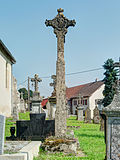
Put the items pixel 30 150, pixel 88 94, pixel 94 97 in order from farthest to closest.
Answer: pixel 88 94 < pixel 94 97 < pixel 30 150

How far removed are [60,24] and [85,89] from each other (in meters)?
48.4

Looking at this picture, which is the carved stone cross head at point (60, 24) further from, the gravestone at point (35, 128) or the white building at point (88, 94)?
the white building at point (88, 94)

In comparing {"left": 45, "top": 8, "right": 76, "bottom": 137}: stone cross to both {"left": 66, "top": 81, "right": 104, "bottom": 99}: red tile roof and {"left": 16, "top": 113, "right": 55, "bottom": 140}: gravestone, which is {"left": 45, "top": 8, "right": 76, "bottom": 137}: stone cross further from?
{"left": 66, "top": 81, "right": 104, "bottom": 99}: red tile roof

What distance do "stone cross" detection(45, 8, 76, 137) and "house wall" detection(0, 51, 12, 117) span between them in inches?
718

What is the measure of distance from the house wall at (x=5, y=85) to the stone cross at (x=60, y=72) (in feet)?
59.8

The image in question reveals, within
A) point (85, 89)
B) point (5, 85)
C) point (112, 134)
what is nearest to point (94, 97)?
point (85, 89)

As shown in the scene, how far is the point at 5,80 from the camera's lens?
29391 millimetres

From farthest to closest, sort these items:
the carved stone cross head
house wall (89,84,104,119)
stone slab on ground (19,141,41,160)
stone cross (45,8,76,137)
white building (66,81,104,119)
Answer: white building (66,81,104,119) < house wall (89,84,104,119) < the carved stone cross head < stone cross (45,8,76,137) < stone slab on ground (19,141,41,160)

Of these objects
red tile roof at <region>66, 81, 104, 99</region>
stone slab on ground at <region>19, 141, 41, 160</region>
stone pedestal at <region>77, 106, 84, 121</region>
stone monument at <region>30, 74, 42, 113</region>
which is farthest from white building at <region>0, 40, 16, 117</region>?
red tile roof at <region>66, 81, 104, 99</region>

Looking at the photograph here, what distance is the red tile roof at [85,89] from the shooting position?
176 feet

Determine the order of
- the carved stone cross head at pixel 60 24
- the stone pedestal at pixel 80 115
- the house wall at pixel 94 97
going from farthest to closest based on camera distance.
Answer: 1. the house wall at pixel 94 97
2. the stone pedestal at pixel 80 115
3. the carved stone cross head at pixel 60 24

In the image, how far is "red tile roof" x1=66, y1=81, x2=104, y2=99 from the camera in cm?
5371

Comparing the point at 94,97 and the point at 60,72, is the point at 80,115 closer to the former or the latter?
the point at 60,72

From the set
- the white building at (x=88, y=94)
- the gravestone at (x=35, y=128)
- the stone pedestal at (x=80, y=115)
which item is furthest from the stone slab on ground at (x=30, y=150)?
the white building at (x=88, y=94)
